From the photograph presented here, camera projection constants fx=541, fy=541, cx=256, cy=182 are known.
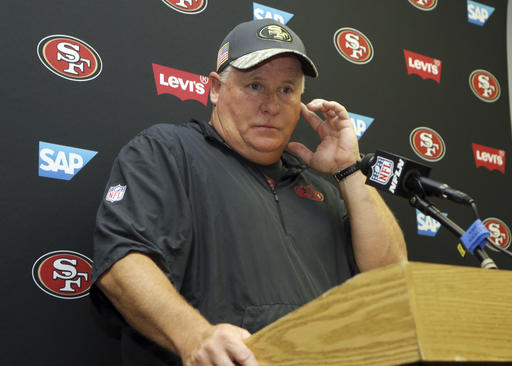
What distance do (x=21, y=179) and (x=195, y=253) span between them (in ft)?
1.79

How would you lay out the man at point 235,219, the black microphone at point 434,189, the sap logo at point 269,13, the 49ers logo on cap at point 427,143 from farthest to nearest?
the 49ers logo on cap at point 427,143 → the sap logo at point 269,13 → the man at point 235,219 → the black microphone at point 434,189

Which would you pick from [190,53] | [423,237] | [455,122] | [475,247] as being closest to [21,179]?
[190,53]

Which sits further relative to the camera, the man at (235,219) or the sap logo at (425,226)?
the sap logo at (425,226)

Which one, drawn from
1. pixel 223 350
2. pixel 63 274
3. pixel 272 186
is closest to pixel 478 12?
pixel 272 186

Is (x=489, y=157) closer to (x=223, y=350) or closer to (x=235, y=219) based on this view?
(x=235, y=219)

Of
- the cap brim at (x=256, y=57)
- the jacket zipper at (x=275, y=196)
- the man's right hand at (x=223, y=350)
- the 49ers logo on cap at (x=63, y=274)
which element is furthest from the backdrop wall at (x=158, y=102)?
the man's right hand at (x=223, y=350)

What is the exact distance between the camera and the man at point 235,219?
1.09m

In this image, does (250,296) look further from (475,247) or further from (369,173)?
(475,247)

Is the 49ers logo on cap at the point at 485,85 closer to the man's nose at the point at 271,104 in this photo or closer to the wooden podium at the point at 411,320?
the man's nose at the point at 271,104

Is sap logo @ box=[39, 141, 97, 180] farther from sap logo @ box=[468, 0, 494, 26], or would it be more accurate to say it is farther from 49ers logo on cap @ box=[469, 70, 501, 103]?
sap logo @ box=[468, 0, 494, 26]

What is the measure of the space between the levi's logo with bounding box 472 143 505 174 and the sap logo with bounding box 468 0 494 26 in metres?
0.61

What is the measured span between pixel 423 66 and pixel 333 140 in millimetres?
815

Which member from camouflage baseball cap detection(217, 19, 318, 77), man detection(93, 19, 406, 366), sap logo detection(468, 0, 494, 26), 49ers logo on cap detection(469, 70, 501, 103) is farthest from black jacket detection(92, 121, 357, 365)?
sap logo detection(468, 0, 494, 26)

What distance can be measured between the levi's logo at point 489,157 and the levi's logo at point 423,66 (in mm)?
345
